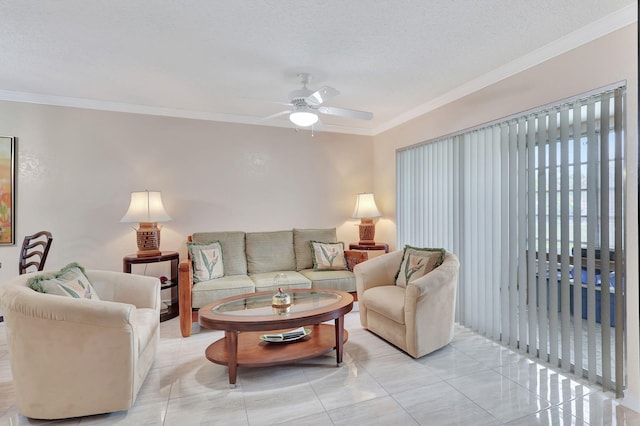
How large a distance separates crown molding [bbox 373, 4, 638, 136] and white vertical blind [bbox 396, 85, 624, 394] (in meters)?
0.40

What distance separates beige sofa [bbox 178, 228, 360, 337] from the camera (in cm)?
330

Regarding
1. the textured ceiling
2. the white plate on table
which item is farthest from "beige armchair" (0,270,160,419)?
the textured ceiling

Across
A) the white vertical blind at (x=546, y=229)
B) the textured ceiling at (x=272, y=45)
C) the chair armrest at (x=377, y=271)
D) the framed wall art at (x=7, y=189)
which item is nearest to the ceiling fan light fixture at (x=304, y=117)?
the textured ceiling at (x=272, y=45)

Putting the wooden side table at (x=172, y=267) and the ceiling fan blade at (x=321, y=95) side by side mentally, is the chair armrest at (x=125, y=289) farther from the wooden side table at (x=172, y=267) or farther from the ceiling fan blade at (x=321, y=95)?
the ceiling fan blade at (x=321, y=95)

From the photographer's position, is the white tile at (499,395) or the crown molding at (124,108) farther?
the crown molding at (124,108)

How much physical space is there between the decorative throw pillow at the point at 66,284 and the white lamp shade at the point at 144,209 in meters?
1.16

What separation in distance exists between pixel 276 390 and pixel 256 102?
306cm

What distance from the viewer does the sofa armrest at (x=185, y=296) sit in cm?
319

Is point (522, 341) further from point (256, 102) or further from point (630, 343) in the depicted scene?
point (256, 102)

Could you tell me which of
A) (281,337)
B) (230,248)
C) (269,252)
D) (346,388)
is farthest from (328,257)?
(346,388)

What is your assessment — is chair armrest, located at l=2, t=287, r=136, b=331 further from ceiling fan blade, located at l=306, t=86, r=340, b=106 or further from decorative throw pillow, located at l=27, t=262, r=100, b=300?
ceiling fan blade, located at l=306, t=86, r=340, b=106

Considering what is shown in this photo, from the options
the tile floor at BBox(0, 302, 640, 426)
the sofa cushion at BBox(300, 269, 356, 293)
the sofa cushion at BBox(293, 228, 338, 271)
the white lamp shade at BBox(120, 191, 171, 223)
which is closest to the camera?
the tile floor at BBox(0, 302, 640, 426)

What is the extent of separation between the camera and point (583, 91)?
93.0 inches

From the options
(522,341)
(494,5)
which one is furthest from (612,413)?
(494,5)
